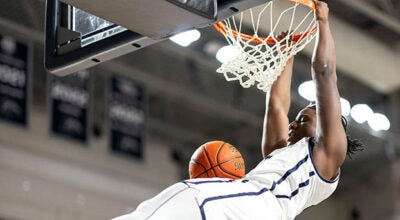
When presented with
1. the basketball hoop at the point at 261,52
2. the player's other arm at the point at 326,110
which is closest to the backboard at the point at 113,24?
the player's other arm at the point at 326,110

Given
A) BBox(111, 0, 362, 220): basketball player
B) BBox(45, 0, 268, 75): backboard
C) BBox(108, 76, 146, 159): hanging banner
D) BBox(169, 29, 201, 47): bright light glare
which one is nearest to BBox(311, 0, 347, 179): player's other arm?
BBox(111, 0, 362, 220): basketball player

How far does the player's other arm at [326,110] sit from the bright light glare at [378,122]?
763 centimetres

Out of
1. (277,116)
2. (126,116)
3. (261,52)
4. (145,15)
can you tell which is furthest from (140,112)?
(145,15)

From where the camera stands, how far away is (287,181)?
14.9 ft

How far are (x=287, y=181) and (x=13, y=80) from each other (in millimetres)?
5620

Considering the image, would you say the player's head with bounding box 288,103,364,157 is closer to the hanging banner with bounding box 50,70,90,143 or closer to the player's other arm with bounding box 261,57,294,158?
the player's other arm with bounding box 261,57,294,158

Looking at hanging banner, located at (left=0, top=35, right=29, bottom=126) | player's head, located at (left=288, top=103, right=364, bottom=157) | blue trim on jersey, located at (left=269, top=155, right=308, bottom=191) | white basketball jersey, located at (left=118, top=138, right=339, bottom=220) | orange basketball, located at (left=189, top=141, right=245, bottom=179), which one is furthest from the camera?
hanging banner, located at (left=0, top=35, right=29, bottom=126)

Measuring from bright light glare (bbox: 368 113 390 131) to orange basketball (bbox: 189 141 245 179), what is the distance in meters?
7.59

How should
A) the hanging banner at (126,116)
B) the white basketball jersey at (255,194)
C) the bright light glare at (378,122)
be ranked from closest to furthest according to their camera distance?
the white basketball jersey at (255,194)
the hanging banner at (126,116)
the bright light glare at (378,122)

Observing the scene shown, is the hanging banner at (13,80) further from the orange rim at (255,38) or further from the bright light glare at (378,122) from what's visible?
the bright light glare at (378,122)

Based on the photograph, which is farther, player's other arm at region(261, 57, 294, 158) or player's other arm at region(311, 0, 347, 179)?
player's other arm at region(261, 57, 294, 158)

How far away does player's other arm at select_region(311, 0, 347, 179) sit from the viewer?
449 cm

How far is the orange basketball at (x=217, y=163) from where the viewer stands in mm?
4762

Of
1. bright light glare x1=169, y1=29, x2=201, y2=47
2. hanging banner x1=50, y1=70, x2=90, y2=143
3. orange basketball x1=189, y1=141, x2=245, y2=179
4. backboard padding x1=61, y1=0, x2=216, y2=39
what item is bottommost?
orange basketball x1=189, y1=141, x2=245, y2=179
